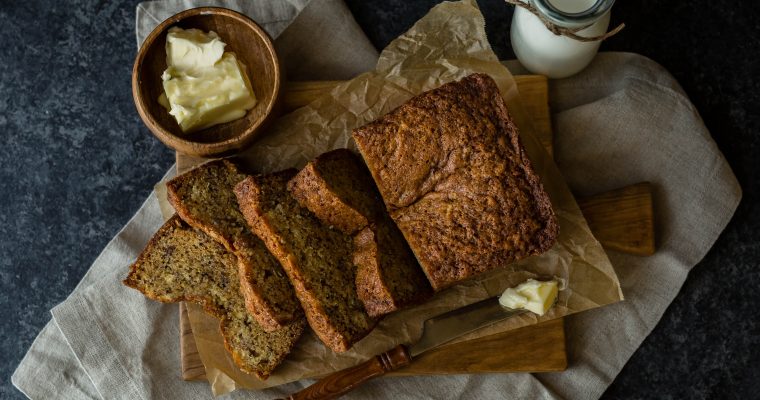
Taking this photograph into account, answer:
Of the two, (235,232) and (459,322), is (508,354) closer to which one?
(459,322)

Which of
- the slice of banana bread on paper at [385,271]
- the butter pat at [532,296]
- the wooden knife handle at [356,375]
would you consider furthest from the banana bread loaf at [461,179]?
the wooden knife handle at [356,375]

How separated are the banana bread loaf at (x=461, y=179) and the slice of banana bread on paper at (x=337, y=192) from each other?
0.16 meters

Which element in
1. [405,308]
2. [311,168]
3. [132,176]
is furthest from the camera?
[132,176]

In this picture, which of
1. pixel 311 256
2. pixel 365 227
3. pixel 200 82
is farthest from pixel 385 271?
pixel 200 82

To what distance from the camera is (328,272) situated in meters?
3.74

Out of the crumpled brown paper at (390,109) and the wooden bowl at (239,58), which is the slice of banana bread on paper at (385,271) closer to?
the crumpled brown paper at (390,109)

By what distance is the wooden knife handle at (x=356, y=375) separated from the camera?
3916 millimetres

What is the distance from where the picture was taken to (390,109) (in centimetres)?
407

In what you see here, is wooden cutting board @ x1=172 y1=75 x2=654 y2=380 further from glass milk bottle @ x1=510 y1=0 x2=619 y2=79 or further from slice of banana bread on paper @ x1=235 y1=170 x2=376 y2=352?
slice of banana bread on paper @ x1=235 y1=170 x2=376 y2=352

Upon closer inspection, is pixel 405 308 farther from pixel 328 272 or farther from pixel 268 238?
pixel 268 238

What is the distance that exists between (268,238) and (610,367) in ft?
6.91

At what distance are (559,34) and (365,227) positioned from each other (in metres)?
1.36

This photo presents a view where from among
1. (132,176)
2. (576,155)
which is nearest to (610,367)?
(576,155)

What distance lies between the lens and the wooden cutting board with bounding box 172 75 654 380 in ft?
13.4
